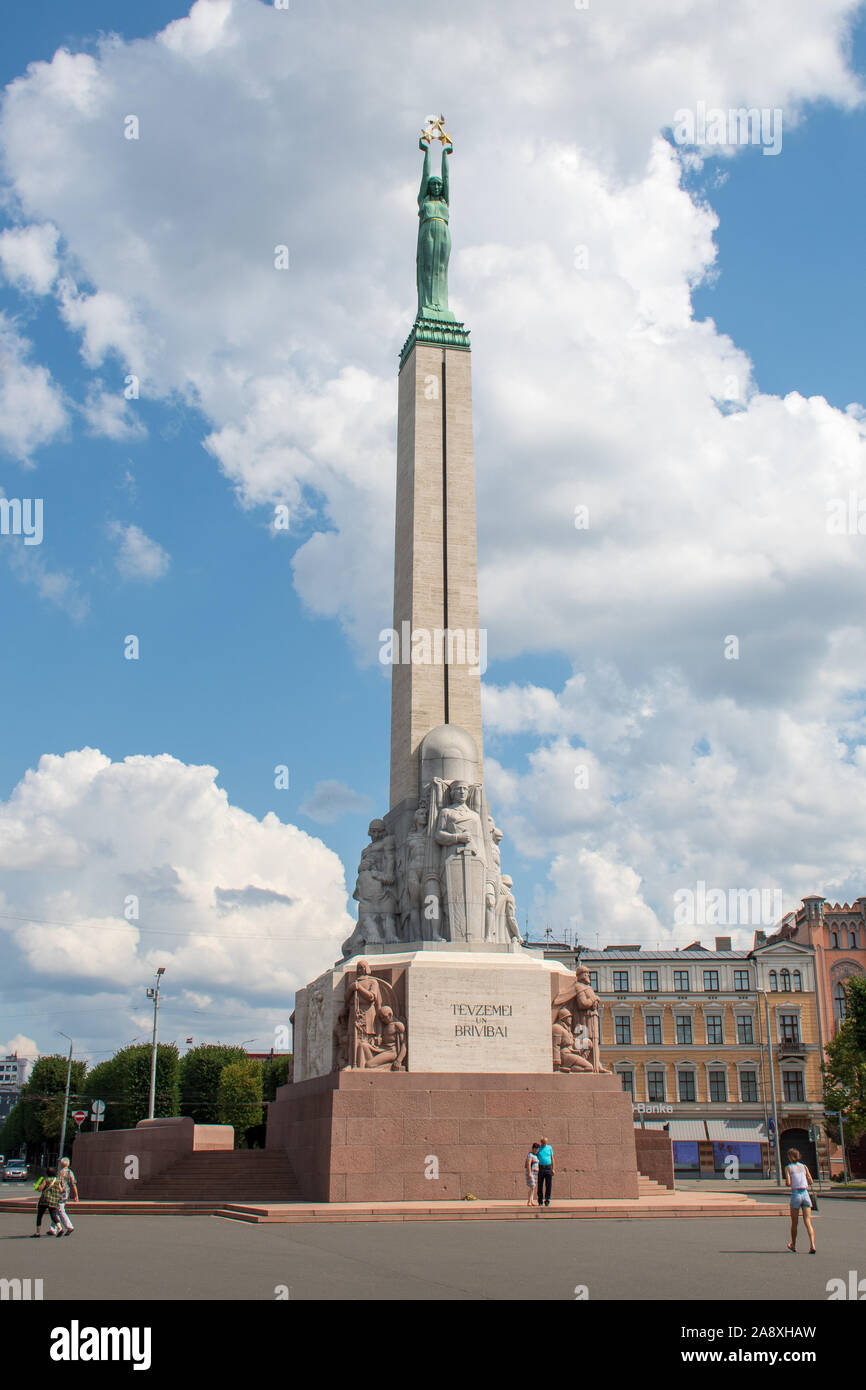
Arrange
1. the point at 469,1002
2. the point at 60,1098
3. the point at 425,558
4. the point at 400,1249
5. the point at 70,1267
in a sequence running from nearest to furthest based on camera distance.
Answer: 1. the point at 70,1267
2. the point at 400,1249
3. the point at 469,1002
4. the point at 425,558
5. the point at 60,1098

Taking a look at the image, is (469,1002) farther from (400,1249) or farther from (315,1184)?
(400,1249)

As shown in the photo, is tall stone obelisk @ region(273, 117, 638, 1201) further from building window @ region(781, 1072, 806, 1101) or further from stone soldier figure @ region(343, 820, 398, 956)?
building window @ region(781, 1072, 806, 1101)

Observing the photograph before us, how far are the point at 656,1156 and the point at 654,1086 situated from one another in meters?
42.3

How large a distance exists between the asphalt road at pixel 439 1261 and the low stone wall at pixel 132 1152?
7.41m

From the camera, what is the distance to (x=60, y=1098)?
88812mm

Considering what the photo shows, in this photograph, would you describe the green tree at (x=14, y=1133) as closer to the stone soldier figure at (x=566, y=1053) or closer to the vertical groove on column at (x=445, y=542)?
the vertical groove on column at (x=445, y=542)

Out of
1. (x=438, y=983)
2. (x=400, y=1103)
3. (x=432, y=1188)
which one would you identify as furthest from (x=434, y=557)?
(x=432, y=1188)

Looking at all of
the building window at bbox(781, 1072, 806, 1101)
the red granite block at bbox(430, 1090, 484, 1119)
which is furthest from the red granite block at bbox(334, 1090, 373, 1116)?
the building window at bbox(781, 1072, 806, 1101)

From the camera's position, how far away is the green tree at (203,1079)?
265ft

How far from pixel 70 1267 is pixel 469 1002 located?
41.2ft

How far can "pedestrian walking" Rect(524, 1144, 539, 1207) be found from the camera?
2123 cm

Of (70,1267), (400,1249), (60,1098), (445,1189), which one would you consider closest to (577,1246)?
(400,1249)

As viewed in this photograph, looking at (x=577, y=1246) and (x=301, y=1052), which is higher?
(x=301, y=1052)
